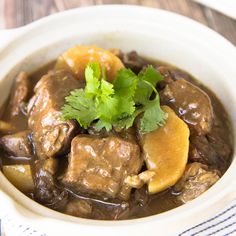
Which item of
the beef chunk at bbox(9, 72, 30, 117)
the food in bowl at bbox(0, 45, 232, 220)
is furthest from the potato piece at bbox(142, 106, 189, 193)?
the beef chunk at bbox(9, 72, 30, 117)

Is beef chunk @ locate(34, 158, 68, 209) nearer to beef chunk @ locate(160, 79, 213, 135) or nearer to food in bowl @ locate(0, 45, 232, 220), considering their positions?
food in bowl @ locate(0, 45, 232, 220)

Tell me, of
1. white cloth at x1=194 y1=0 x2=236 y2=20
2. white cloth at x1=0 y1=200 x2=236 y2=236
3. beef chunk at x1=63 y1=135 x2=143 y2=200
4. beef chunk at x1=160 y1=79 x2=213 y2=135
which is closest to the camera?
beef chunk at x1=63 y1=135 x2=143 y2=200

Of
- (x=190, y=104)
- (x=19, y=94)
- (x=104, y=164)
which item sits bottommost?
(x=19, y=94)

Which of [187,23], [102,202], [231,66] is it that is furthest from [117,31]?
[102,202]

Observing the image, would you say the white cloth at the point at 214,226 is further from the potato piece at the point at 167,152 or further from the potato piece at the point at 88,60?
the potato piece at the point at 88,60

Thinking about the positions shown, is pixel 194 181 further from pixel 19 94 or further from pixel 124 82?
pixel 19 94

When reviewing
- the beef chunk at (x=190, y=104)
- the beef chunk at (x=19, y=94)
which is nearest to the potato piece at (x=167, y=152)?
the beef chunk at (x=190, y=104)

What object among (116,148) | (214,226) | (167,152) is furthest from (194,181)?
(116,148)

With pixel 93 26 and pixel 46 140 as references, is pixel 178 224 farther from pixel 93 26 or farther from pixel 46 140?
pixel 93 26
